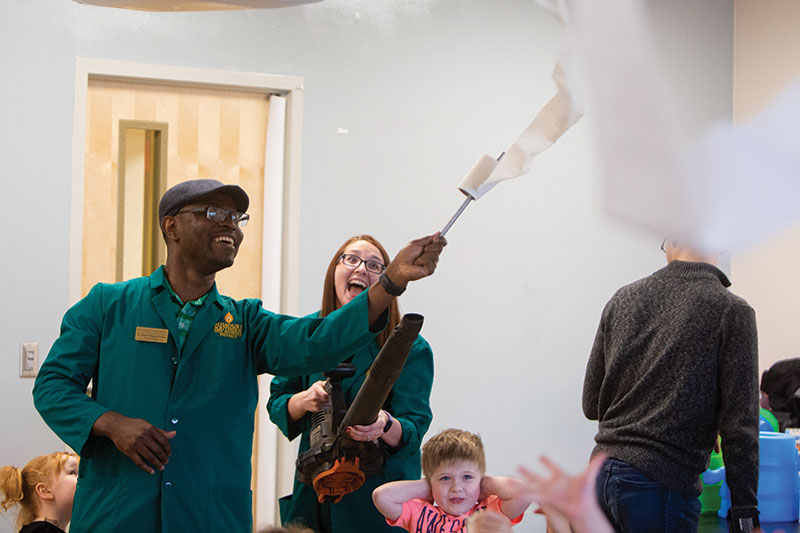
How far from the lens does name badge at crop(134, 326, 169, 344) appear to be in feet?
6.01

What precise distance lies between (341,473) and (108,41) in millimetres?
2272

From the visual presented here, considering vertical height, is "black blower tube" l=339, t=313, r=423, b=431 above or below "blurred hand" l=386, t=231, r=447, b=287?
below

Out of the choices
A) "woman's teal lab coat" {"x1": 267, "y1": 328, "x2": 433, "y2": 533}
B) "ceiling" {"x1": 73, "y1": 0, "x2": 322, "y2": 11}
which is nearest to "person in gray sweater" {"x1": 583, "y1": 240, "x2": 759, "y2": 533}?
"woman's teal lab coat" {"x1": 267, "y1": 328, "x2": 433, "y2": 533}

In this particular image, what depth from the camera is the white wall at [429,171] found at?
11.2 ft

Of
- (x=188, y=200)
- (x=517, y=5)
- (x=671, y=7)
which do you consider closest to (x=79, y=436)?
(x=188, y=200)

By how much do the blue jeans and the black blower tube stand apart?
694mm

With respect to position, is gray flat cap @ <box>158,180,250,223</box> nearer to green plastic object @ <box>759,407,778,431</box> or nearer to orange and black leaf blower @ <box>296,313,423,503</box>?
orange and black leaf blower @ <box>296,313,423,503</box>

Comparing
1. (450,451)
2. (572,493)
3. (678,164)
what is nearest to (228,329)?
(450,451)

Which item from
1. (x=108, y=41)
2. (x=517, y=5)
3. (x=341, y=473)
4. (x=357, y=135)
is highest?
(x=517, y=5)

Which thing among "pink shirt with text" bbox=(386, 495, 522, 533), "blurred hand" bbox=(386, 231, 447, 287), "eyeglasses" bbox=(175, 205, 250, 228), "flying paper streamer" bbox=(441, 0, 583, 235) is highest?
"flying paper streamer" bbox=(441, 0, 583, 235)

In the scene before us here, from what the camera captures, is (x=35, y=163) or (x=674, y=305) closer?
(x=674, y=305)

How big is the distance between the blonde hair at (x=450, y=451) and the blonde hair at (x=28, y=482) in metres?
1.20

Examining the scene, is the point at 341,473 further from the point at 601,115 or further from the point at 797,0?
the point at 797,0

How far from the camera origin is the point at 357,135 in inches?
152
